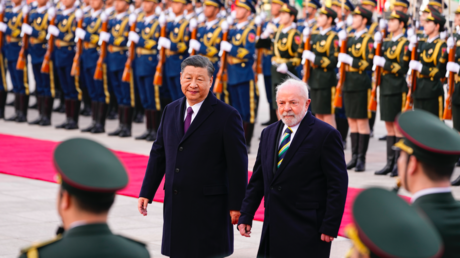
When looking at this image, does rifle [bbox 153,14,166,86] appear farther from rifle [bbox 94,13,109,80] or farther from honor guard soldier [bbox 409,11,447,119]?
honor guard soldier [bbox 409,11,447,119]

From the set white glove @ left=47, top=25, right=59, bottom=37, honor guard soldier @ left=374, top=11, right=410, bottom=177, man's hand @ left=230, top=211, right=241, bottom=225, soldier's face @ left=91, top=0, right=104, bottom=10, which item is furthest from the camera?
white glove @ left=47, top=25, right=59, bottom=37

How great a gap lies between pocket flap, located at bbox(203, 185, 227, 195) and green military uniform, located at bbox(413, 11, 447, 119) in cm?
488

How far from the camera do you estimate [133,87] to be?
11320mm

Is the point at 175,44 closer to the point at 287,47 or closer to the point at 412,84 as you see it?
the point at 287,47

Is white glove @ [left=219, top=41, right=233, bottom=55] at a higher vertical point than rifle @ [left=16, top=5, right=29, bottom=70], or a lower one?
higher

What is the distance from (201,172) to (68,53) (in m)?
8.24

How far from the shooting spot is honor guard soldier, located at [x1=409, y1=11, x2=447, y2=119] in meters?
8.45

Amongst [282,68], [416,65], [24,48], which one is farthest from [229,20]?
[24,48]

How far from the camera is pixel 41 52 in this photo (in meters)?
12.2

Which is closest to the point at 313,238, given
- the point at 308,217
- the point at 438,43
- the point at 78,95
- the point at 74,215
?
the point at 308,217

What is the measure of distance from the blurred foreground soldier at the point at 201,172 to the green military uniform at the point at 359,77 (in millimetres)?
5075

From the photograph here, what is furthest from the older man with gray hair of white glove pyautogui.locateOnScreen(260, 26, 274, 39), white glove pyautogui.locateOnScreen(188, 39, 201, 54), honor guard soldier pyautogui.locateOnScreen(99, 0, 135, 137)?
honor guard soldier pyautogui.locateOnScreen(99, 0, 135, 137)

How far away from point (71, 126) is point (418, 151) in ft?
33.0

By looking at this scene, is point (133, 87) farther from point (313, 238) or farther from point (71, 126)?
point (313, 238)
